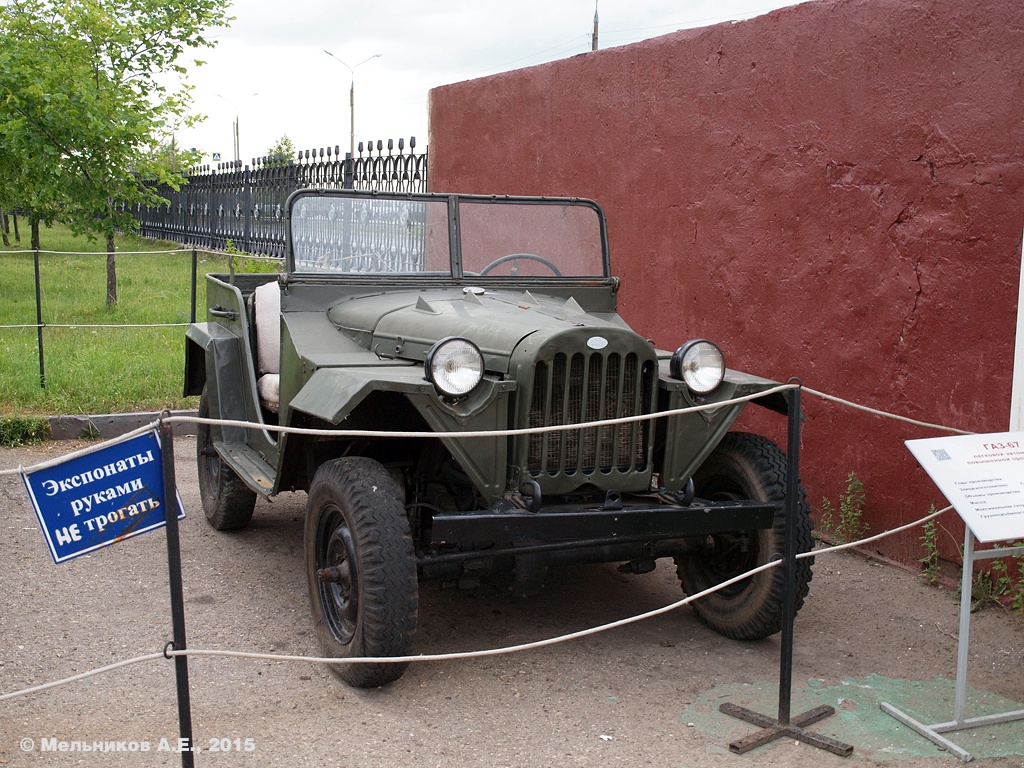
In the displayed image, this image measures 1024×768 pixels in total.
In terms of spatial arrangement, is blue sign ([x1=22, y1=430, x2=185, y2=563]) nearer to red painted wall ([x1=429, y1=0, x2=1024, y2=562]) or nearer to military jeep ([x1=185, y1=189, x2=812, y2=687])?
military jeep ([x1=185, y1=189, x2=812, y2=687])

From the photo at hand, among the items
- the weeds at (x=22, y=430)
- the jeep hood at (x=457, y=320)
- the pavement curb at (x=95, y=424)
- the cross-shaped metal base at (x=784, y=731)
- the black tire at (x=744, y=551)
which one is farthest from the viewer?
the pavement curb at (x=95, y=424)

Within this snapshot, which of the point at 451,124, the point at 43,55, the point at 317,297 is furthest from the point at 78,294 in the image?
the point at 317,297

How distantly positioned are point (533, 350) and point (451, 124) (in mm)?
6231

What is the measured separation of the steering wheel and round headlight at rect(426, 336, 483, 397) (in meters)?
1.40

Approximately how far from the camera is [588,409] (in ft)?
13.2

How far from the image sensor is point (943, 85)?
5.06 meters

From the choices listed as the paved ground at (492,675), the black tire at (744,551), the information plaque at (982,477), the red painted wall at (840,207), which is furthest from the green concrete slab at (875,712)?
the red painted wall at (840,207)

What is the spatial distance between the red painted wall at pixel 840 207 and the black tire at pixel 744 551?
125cm

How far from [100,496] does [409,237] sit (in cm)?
263

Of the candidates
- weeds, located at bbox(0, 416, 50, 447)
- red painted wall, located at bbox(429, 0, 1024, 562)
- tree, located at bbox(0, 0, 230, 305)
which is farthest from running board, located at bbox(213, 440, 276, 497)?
tree, located at bbox(0, 0, 230, 305)

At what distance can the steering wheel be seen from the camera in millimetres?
5211

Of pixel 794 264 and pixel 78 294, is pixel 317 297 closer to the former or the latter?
pixel 794 264

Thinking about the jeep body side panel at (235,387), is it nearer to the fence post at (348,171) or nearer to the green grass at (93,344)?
the green grass at (93,344)

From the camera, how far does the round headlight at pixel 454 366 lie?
12.4ft
